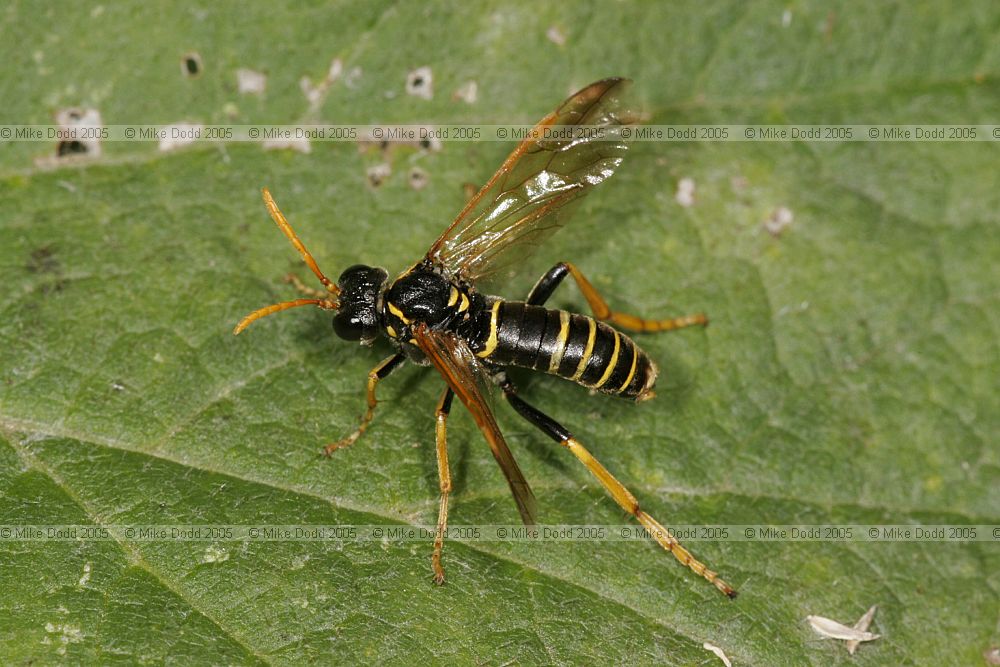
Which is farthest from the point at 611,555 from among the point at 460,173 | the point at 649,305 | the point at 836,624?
the point at 460,173

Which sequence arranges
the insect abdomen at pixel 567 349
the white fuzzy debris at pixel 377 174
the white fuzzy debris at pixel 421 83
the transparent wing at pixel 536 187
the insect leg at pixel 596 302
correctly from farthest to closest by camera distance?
the white fuzzy debris at pixel 421 83 → the white fuzzy debris at pixel 377 174 → the insect leg at pixel 596 302 → the transparent wing at pixel 536 187 → the insect abdomen at pixel 567 349

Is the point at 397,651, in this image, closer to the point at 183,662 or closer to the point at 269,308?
the point at 183,662

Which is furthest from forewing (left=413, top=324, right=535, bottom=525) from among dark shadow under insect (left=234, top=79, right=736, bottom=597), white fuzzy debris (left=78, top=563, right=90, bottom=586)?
white fuzzy debris (left=78, top=563, right=90, bottom=586)

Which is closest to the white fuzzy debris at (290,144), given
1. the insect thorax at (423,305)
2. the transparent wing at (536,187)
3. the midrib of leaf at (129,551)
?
the transparent wing at (536,187)

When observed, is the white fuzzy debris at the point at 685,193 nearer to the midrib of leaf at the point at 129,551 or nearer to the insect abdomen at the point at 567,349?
the insect abdomen at the point at 567,349

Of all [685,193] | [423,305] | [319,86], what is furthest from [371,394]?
[685,193]

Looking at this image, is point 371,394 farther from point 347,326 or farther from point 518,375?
point 518,375
